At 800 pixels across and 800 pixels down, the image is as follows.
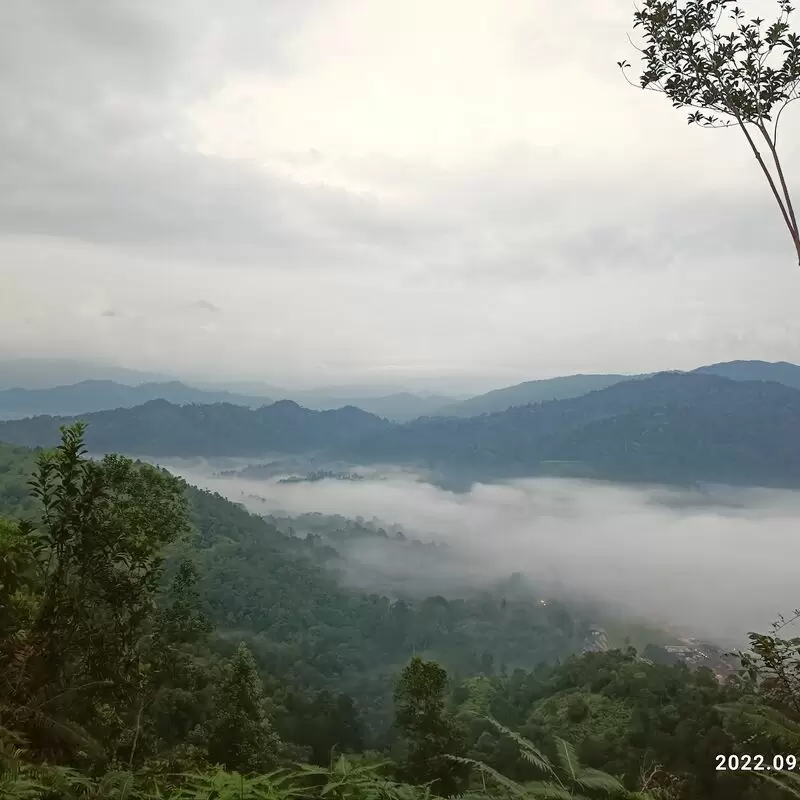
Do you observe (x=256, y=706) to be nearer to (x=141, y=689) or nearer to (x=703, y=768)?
(x=141, y=689)

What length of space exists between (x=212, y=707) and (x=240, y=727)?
14.4m

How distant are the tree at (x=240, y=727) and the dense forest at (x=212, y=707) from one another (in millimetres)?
60

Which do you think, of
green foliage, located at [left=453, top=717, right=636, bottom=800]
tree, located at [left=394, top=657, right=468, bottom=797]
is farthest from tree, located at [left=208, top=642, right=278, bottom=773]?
green foliage, located at [left=453, top=717, right=636, bottom=800]

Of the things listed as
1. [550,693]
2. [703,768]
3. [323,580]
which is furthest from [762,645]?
[323,580]

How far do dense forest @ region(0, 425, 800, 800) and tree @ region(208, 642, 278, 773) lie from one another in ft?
0.20

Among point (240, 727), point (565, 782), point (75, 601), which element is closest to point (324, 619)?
point (240, 727)

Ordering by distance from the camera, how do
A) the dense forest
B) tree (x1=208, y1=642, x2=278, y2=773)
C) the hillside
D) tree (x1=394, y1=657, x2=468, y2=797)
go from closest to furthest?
the dense forest, tree (x1=208, y1=642, x2=278, y2=773), tree (x1=394, y1=657, x2=468, y2=797), the hillside

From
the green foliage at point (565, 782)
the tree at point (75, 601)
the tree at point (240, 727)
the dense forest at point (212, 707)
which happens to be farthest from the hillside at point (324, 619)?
the green foliage at point (565, 782)

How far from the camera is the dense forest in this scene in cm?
340

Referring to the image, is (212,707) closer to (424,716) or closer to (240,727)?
(240,727)

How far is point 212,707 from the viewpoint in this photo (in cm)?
2895

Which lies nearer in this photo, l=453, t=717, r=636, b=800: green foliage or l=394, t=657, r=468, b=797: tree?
l=453, t=717, r=636, b=800: green foliage

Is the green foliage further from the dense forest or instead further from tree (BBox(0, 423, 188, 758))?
tree (BBox(0, 423, 188, 758))

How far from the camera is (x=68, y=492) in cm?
591
